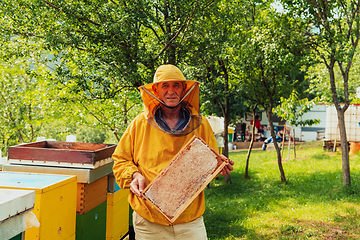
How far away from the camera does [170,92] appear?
6.95 ft

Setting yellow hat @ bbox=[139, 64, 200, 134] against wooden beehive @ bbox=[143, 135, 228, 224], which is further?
yellow hat @ bbox=[139, 64, 200, 134]

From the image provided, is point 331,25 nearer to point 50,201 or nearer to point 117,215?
point 117,215

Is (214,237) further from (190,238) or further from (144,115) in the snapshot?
(144,115)

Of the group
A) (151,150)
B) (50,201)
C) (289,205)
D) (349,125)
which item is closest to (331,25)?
(289,205)

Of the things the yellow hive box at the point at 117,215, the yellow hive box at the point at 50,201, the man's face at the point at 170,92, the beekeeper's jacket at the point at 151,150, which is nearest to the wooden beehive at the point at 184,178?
the beekeeper's jacket at the point at 151,150

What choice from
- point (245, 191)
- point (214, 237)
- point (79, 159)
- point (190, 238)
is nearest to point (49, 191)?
Result: point (79, 159)

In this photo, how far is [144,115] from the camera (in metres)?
2.12

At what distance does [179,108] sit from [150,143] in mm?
385

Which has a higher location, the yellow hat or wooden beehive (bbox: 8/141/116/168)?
the yellow hat

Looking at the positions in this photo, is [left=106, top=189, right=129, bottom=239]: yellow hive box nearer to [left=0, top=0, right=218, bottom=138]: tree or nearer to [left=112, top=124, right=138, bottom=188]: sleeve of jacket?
[left=112, top=124, right=138, bottom=188]: sleeve of jacket

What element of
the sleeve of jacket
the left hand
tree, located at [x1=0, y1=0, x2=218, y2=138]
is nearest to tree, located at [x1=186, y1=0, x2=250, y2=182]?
tree, located at [x1=0, y1=0, x2=218, y2=138]

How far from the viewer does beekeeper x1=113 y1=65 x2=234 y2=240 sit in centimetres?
194

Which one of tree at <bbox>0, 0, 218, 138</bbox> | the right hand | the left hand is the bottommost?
the right hand

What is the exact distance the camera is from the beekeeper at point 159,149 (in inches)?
76.5
